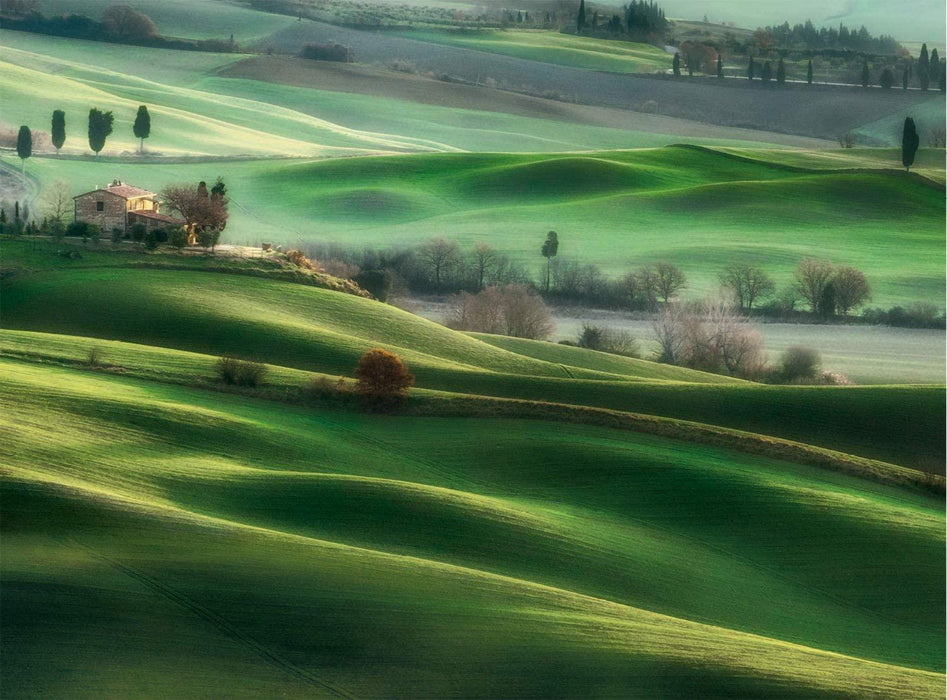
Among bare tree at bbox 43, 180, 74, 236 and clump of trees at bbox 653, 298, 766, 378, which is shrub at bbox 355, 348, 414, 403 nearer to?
bare tree at bbox 43, 180, 74, 236

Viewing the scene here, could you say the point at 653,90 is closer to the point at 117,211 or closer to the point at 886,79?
the point at 886,79

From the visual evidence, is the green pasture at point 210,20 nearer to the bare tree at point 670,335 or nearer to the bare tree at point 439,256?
the bare tree at point 439,256

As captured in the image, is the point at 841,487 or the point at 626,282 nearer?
the point at 841,487

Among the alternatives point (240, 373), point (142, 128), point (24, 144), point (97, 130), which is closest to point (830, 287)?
point (240, 373)

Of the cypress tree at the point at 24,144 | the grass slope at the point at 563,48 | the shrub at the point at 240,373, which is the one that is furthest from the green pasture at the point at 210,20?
the shrub at the point at 240,373

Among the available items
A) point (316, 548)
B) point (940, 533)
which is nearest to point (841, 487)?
point (940, 533)

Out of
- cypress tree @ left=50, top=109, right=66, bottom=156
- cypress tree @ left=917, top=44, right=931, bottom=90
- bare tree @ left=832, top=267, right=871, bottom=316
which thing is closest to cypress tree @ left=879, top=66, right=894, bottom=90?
cypress tree @ left=917, top=44, right=931, bottom=90

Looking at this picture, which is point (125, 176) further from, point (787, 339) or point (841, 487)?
point (841, 487)
